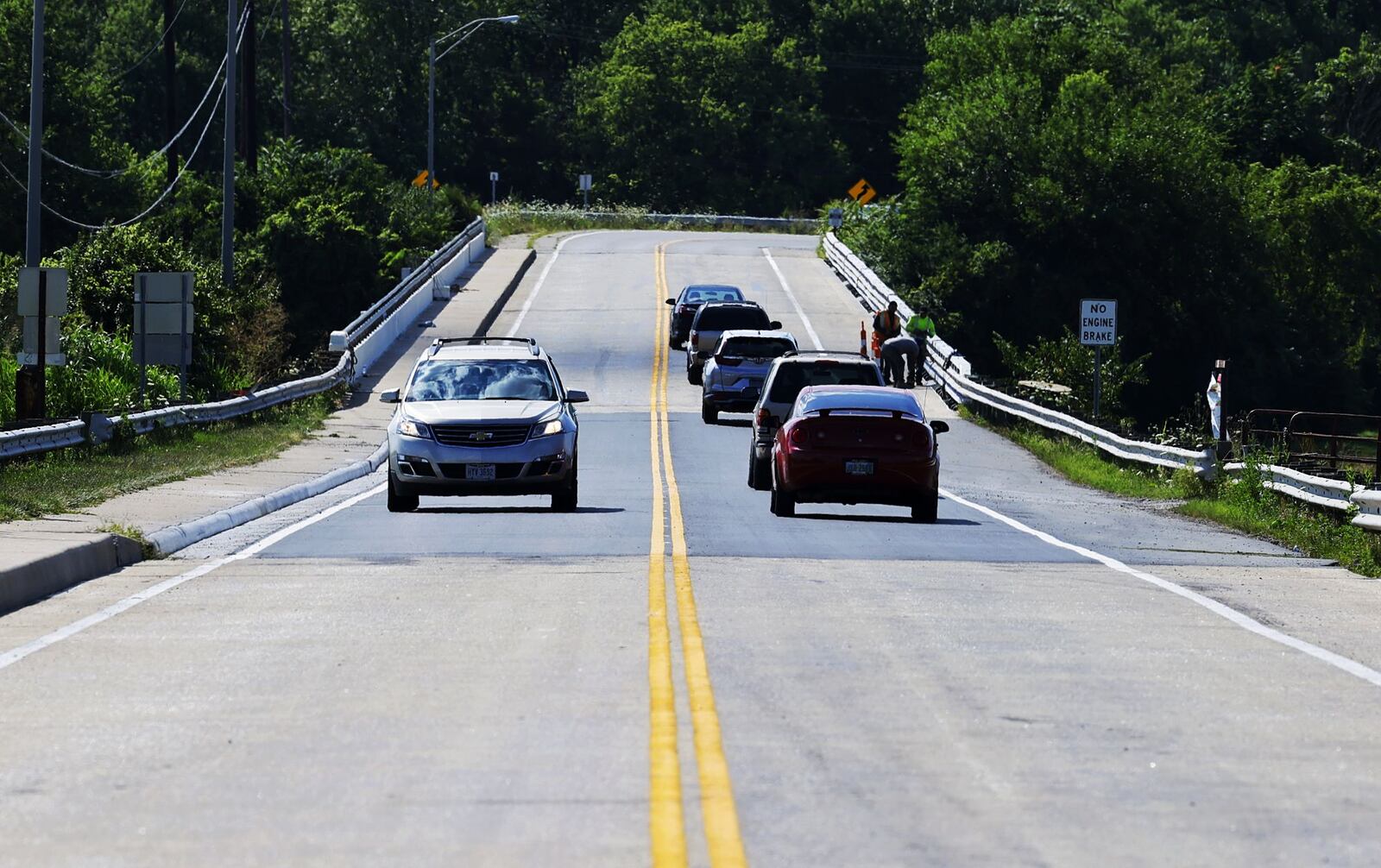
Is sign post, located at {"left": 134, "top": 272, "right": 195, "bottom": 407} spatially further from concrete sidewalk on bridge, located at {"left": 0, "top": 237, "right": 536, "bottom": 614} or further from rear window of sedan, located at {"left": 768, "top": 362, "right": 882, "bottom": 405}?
rear window of sedan, located at {"left": 768, "top": 362, "right": 882, "bottom": 405}

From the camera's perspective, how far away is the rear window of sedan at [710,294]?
55025mm

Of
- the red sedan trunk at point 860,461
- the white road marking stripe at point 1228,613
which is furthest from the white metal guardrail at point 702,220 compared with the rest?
the white road marking stripe at point 1228,613

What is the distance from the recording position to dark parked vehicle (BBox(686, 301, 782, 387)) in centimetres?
4684

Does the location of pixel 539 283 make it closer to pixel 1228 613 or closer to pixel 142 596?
pixel 142 596

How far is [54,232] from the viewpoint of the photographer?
74.7m

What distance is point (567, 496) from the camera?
885 inches

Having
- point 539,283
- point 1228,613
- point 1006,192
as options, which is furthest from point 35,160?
point 1006,192

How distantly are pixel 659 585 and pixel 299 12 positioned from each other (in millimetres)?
118921

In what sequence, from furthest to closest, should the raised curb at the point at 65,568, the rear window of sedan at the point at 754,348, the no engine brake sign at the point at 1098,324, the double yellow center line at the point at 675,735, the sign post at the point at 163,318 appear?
the rear window of sedan at the point at 754,348
the no engine brake sign at the point at 1098,324
the sign post at the point at 163,318
the raised curb at the point at 65,568
the double yellow center line at the point at 675,735

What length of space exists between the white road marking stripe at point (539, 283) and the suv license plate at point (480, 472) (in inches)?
1352

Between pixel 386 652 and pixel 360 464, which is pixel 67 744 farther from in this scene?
pixel 360 464

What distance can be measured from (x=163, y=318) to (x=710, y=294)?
24.4 metres

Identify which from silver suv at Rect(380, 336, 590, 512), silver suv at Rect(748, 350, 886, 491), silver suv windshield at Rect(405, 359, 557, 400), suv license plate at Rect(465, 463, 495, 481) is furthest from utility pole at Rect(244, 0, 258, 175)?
suv license plate at Rect(465, 463, 495, 481)

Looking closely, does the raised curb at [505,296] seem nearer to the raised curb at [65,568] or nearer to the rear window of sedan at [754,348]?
the rear window of sedan at [754,348]
